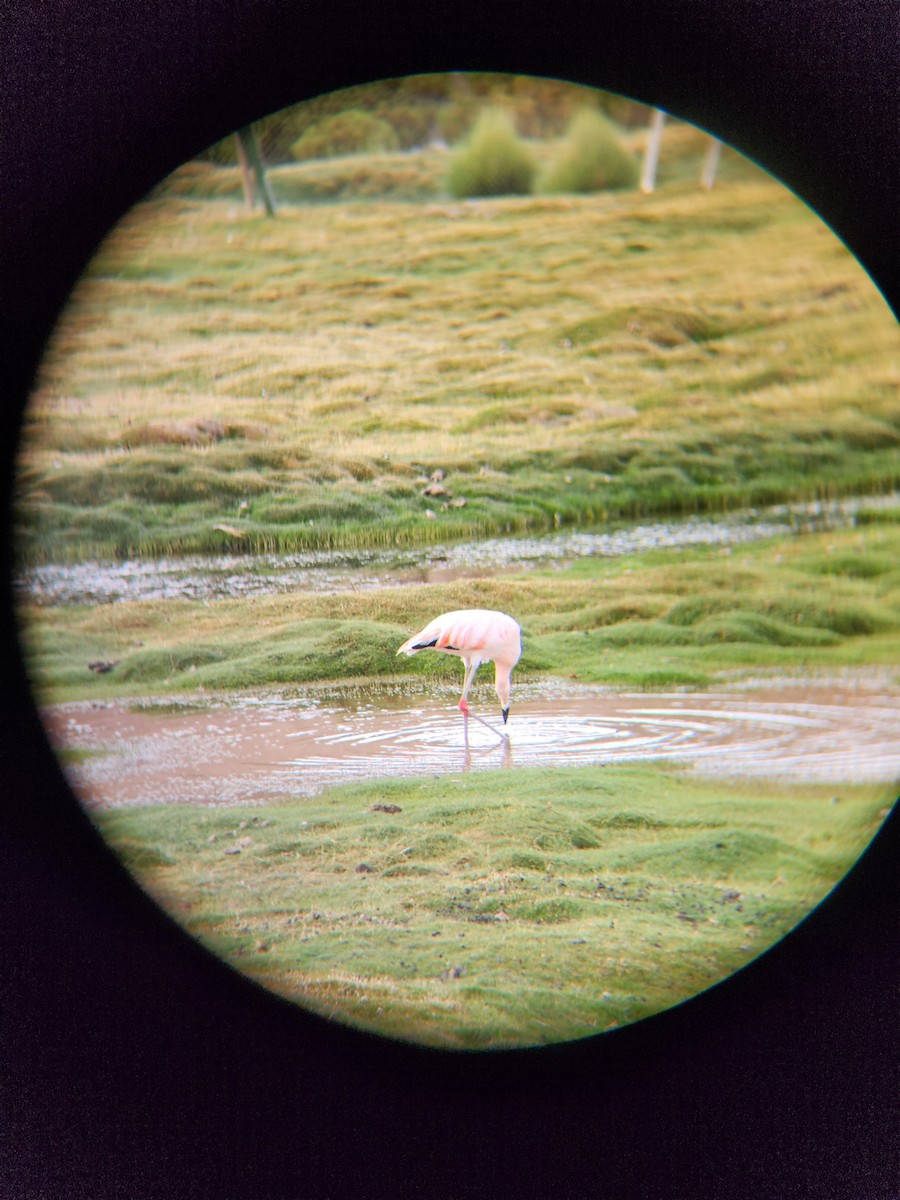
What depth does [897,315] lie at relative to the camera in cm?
142

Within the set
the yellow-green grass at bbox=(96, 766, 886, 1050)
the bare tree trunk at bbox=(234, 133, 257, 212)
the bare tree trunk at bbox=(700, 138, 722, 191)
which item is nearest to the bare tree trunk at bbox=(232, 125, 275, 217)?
the bare tree trunk at bbox=(234, 133, 257, 212)

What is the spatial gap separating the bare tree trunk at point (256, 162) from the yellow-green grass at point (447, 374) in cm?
2

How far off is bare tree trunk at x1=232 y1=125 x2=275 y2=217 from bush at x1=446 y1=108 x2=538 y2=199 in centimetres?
25

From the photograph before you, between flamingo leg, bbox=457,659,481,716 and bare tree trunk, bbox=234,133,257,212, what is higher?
bare tree trunk, bbox=234,133,257,212

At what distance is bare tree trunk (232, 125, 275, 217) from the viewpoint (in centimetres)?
143

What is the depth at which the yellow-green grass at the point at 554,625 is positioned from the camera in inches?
56.3

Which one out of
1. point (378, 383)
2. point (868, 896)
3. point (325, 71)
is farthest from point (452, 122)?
point (868, 896)

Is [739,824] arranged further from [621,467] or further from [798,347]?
[798,347]

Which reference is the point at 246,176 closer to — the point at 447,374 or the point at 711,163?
the point at 447,374

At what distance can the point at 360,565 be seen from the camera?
4.76 feet

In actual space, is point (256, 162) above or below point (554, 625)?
above

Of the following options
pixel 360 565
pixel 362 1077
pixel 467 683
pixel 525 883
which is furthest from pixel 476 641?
pixel 362 1077

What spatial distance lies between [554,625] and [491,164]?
2.12ft

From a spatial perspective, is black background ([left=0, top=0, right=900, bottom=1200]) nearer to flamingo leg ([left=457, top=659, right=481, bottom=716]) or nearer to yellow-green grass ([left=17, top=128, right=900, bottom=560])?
yellow-green grass ([left=17, top=128, right=900, bottom=560])
